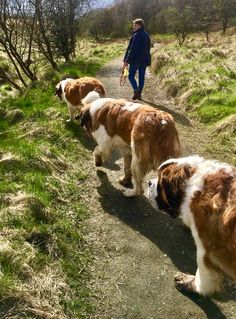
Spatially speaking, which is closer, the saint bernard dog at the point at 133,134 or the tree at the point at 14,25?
the saint bernard dog at the point at 133,134

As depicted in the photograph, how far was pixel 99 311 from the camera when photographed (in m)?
4.18

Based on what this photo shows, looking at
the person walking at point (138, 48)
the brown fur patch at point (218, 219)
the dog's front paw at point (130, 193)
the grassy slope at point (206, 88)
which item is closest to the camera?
the brown fur patch at point (218, 219)

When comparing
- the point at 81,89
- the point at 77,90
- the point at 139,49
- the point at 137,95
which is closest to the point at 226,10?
the point at 137,95

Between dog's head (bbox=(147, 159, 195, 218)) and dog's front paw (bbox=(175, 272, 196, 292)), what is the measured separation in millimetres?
861

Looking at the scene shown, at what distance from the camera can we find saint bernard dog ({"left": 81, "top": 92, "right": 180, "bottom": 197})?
5.36 m

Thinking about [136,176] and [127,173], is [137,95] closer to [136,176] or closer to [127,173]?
[127,173]

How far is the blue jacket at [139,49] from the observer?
10.5 m

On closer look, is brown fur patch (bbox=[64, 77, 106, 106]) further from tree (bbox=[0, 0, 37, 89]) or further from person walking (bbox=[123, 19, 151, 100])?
tree (bbox=[0, 0, 37, 89])

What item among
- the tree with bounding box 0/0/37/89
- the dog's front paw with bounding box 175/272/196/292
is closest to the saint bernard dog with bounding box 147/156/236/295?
the dog's front paw with bounding box 175/272/196/292

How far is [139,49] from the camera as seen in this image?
10.6 meters

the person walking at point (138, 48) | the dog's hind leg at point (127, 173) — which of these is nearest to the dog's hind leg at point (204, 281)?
the dog's hind leg at point (127, 173)

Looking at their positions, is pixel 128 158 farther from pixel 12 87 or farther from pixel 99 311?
pixel 12 87

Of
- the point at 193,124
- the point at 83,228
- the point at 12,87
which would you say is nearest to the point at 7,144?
the point at 83,228

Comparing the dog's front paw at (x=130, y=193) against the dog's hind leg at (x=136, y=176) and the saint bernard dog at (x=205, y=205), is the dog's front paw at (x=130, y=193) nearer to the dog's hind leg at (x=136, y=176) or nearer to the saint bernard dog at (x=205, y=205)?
the dog's hind leg at (x=136, y=176)
